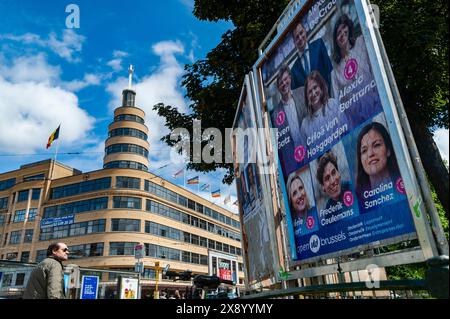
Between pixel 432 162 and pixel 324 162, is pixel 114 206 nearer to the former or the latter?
pixel 432 162

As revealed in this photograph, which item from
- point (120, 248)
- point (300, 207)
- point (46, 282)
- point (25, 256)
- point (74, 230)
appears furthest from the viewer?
point (25, 256)

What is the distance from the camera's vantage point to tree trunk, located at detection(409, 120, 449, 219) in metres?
8.50

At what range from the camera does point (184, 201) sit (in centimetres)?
6034

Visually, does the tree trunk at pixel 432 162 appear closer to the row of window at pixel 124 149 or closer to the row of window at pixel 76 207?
the row of window at pixel 76 207

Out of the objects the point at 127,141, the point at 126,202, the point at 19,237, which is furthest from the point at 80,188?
the point at 19,237

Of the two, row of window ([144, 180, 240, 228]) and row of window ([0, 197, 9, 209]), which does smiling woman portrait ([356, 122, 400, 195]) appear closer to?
row of window ([144, 180, 240, 228])

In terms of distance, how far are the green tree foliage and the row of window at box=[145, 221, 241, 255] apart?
39.9 meters

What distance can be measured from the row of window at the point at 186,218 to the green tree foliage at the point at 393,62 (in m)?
40.9

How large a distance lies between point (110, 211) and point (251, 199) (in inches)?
1800

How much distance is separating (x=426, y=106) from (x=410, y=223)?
8578 millimetres

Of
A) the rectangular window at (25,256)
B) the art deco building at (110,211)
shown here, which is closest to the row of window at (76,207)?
the art deco building at (110,211)

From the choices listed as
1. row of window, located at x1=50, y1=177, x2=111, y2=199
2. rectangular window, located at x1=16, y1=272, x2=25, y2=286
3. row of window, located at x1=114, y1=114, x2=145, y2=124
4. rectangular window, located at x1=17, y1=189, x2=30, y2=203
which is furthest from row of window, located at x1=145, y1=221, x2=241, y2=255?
rectangular window, located at x1=16, y1=272, x2=25, y2=286

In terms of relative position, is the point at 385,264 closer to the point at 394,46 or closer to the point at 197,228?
the point at 394,46

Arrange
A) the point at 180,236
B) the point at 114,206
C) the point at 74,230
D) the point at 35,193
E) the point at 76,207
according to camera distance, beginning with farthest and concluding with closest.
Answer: the point at 180,236, the point at 35,193, the point at 76,207, the point at 74,230, the point at 114,206
